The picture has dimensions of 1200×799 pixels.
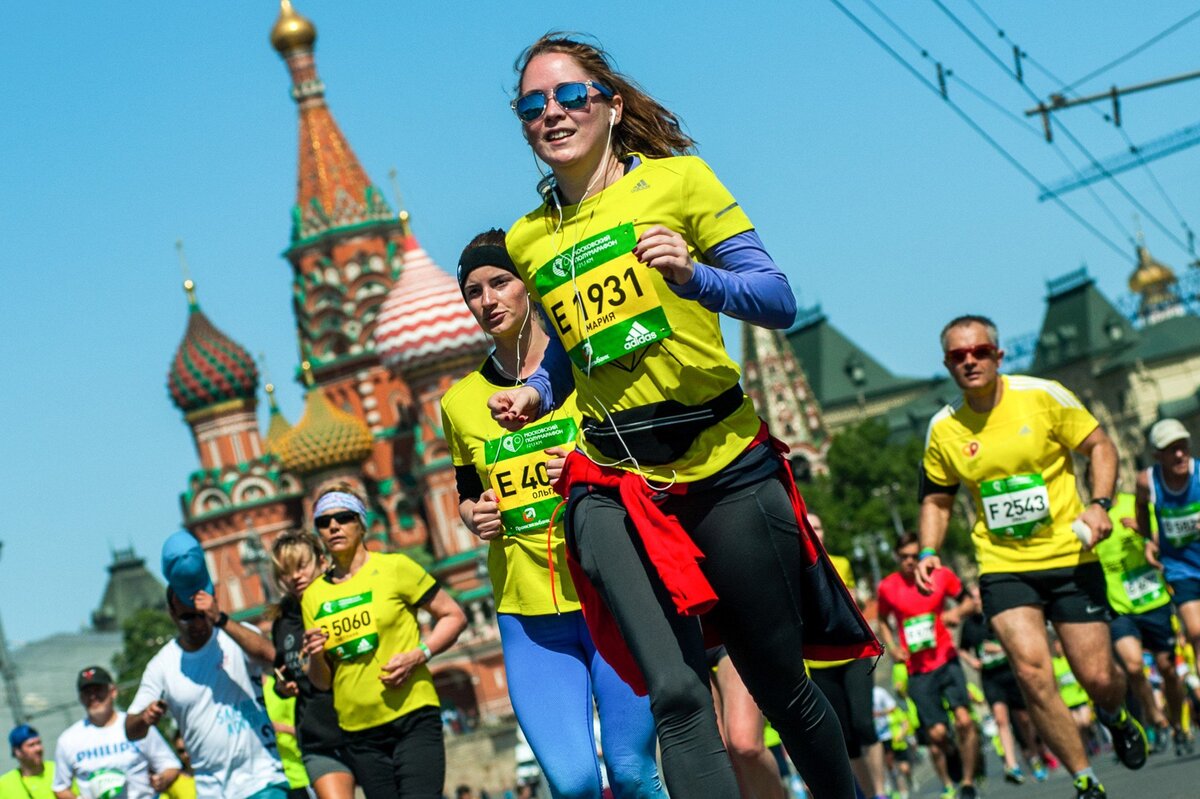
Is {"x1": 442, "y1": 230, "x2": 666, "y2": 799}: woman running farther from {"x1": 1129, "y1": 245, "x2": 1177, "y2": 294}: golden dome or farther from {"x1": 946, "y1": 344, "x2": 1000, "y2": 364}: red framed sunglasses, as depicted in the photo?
{"x1": 1129, "y1": 245, "x2": 1177, "y2": 294}: golden dome

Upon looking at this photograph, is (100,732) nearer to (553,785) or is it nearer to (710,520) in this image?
(553,785)

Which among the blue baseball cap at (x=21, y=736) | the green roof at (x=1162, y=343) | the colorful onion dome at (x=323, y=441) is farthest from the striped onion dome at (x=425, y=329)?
the blue baseball cap at (x=21, y=736)

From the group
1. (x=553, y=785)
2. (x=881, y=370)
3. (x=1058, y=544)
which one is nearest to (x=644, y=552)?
(x=553, y=785)

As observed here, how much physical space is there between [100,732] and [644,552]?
7.78 metres

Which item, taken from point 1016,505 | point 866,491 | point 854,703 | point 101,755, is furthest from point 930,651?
point 866,491

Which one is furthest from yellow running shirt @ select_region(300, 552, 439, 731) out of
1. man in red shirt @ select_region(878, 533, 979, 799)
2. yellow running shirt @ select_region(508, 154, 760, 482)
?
man in red shirt @ select_region(878, 533, 979, 799)

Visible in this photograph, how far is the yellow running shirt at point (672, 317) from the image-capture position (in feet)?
17.8

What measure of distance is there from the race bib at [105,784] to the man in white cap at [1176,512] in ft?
17.9

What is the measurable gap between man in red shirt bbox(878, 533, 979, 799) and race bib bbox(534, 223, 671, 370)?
9074mm

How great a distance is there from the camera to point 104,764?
12297 mm

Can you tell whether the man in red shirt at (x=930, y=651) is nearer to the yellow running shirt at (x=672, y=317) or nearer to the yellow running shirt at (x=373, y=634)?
the yellow running shirt at (x=373, y=634)

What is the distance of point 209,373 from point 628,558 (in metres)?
95.8

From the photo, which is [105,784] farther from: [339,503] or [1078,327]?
[1078,327]

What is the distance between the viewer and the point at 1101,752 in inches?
794
